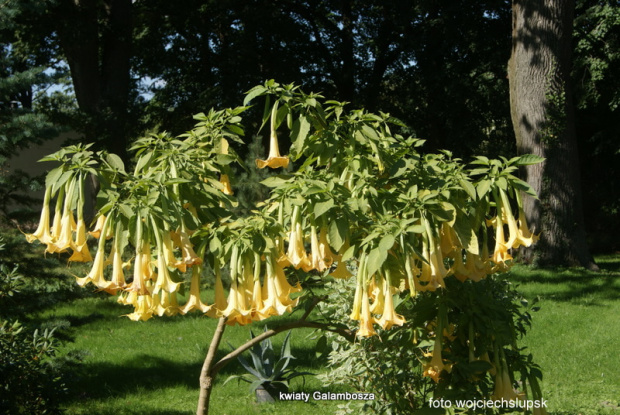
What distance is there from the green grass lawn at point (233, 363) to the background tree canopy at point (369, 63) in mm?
5098

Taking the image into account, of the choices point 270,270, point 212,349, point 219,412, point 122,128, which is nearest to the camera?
point 270,270

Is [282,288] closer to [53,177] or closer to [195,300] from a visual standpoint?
[195,300]

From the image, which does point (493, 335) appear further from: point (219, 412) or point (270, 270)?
point (219, 412)

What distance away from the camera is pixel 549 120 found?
32.1ft

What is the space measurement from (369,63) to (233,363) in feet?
35.3

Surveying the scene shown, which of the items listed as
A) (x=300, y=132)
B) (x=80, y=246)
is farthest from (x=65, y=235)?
(x=300, y=132)

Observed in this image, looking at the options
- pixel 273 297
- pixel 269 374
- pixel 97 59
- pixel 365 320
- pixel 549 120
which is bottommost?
pixel 269 374

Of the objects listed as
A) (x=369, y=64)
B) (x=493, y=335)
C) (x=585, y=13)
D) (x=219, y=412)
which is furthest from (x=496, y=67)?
(x=493, y=335)

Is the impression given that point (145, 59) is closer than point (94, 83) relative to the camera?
No

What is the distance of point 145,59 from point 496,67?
7806mm

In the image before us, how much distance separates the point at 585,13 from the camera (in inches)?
506

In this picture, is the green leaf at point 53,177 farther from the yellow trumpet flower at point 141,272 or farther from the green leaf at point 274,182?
the green leaf at point 274,182

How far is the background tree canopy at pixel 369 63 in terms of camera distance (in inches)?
499

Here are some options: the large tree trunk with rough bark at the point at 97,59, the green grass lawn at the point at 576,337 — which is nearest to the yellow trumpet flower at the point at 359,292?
the green grass lawn at the point at 576,337
